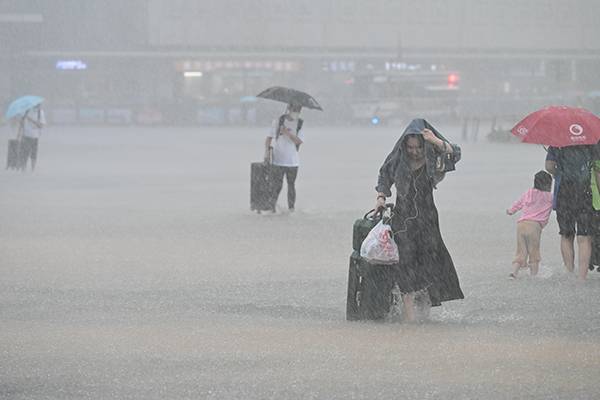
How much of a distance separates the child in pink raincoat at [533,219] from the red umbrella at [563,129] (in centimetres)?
57

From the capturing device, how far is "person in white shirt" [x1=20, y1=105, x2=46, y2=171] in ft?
83.4

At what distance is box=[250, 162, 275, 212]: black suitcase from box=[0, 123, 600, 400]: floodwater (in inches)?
8.9

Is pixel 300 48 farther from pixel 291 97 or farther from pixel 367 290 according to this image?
pixel 367 290

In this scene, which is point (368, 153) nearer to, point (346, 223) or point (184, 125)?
point (346, 223)

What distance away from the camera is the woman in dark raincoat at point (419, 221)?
27.4 feet

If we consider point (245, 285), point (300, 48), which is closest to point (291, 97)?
point (245, 285)

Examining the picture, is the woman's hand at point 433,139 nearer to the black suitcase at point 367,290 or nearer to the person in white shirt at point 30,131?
the black suitcase at point 367,290

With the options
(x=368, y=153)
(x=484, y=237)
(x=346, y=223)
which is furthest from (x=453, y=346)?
(x=368, y=153)

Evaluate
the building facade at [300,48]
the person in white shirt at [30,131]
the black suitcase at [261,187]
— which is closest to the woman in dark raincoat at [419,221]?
the black suitcase at [261,187]

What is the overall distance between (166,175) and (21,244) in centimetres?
1209

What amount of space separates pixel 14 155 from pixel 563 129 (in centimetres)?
1831

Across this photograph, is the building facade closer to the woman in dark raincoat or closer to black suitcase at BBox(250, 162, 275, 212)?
black suitcase at BBox(250, 162, 275, 212)

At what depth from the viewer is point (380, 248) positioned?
8180 millimetres

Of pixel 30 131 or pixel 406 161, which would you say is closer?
pixel 406 161
